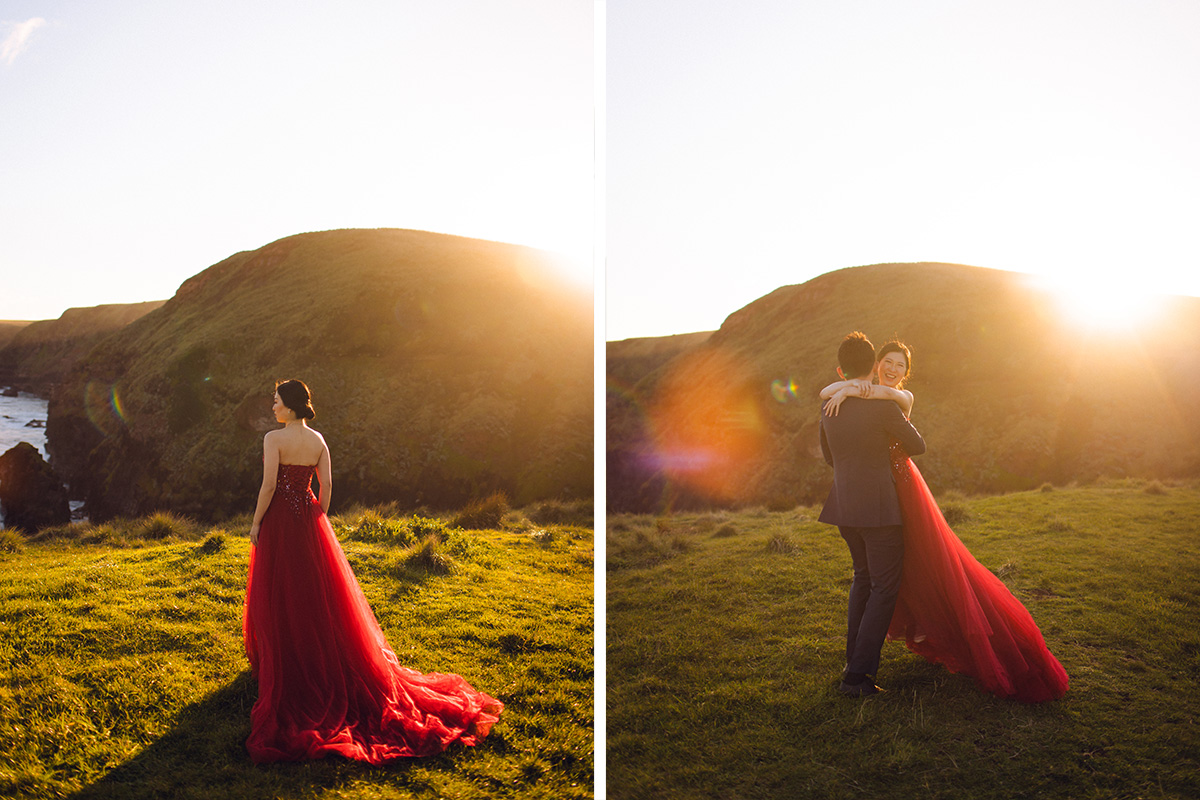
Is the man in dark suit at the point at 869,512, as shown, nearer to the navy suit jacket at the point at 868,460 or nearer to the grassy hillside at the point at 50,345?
the navy suit jacket at the point at 868,460

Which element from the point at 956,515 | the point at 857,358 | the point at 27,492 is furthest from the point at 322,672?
the point at 27,492

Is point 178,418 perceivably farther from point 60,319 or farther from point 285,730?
point 285,730

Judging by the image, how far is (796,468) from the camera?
3019cm

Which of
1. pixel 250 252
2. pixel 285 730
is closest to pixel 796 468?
pixel 285 730

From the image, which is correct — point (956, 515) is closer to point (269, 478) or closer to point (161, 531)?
point (269, 478)

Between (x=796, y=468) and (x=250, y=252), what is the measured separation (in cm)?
4319

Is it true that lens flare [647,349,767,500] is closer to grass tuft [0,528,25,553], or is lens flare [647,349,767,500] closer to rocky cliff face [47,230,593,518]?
rocky cliff face [47,230,593,518]

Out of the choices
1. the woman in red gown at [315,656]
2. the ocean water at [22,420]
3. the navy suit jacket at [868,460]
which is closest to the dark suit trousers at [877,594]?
the navy suit jacket at [868,460]

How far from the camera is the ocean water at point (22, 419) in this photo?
2778 cm

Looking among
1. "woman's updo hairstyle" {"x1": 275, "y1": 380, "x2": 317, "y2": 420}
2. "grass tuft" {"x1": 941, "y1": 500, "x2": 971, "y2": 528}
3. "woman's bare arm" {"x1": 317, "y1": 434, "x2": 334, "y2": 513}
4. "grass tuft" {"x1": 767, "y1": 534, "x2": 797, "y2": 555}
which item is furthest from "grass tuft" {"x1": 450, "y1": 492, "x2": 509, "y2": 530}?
"grass tuft" {"x1": 941, "y1": 500, "x2": 971, "y2": 528}

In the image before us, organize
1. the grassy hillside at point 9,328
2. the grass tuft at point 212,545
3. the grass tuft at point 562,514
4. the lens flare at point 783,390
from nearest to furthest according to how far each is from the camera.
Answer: the grass tuft at point 212,545, the grass tuft at point 562,514, the grassy hillside at point 9,328, the lens flare at point 783,390

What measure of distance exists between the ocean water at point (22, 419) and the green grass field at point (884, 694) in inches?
1352

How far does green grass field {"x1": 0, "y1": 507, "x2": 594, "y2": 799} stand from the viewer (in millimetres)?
3184

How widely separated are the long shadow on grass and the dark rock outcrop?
23833 mm
